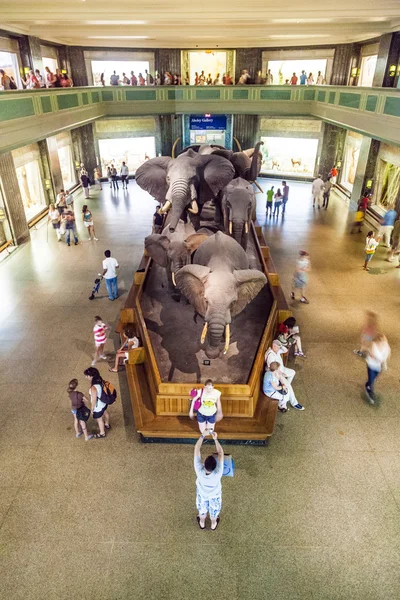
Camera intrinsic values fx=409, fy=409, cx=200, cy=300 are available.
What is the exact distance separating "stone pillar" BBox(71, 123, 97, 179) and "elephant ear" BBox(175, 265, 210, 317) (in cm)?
1935

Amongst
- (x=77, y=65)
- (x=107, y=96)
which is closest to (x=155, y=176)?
(x=107, y=96)

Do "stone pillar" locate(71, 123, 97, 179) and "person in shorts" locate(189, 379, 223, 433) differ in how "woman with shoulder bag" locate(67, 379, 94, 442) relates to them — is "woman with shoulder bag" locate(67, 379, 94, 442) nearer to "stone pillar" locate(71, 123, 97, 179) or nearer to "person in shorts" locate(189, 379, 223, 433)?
"person in shorts" locate(189, 379, 223, 433)

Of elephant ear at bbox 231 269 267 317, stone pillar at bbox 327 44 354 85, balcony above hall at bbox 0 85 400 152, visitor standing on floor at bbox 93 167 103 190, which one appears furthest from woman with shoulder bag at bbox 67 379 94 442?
stone pillar at bbox 327 44 354 85

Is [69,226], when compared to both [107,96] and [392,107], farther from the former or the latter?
[107,96]

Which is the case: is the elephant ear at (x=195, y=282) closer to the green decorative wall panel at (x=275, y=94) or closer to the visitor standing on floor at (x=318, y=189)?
the visitor standing on floor at (x=318, y=189)

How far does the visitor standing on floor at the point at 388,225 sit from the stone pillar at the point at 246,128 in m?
14.9

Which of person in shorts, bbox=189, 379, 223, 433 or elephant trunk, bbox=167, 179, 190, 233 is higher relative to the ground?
elephant trunk, bbox=167, 179, 190, 233

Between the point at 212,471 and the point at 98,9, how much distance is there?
48.7 ft

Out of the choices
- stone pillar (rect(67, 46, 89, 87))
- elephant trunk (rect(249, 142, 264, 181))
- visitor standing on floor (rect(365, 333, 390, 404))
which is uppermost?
stone pillar (rect(67, 46, 89, 87))

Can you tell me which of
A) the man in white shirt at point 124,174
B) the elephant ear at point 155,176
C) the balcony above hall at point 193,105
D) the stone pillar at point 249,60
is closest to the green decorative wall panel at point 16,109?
the balcony above hall at point 193,105

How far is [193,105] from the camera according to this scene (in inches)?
961

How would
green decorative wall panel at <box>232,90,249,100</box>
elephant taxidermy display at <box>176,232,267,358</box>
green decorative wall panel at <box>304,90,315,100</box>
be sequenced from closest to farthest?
1. elephant taxidermy display at <box>176,232,267,358</box>
2. green decorative wall panel at <box>304,90,315,100</box>
3. green decorative wall panel at <box>232,90,249,100</box>

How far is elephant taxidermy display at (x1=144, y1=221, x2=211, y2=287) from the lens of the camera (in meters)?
8.81

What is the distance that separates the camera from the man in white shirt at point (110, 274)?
34.1ft
